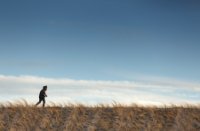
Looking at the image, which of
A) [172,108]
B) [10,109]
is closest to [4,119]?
[10,109]

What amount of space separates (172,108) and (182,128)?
2.29m

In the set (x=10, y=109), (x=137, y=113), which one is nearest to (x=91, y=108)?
(x=137, y=113)

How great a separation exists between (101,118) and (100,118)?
59mm

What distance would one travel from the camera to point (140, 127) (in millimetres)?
31391

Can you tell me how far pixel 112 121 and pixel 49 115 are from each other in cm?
399

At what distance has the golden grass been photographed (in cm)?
3145

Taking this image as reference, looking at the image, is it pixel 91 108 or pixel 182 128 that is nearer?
pixel 182 128

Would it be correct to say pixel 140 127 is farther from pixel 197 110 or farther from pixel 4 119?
pixel 4 119

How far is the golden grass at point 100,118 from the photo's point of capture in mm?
31453

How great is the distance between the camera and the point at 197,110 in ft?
107

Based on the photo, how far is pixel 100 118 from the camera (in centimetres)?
3253

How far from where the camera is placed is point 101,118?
107 ft

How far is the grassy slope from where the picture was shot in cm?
3144

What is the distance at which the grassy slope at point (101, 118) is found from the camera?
31438 mm
